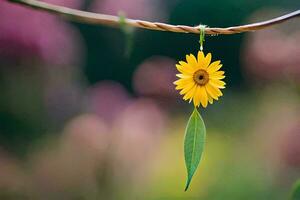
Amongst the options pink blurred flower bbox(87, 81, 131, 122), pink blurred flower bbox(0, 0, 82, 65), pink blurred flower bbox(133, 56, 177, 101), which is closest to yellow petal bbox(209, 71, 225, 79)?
pink blurred flower bbox(0, 0, 82, 65)

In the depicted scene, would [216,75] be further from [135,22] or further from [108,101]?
[108,101]

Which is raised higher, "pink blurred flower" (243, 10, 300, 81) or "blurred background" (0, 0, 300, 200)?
"pink blurred flower" (243, 10, 300, 81)

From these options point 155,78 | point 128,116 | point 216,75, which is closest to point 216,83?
point 216,75

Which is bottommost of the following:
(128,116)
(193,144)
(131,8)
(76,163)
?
(76,163)

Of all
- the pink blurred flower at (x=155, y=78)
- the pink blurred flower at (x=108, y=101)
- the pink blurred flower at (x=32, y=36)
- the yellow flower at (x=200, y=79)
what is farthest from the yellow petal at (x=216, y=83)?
the pink blurred flower at (x=155, y=78)

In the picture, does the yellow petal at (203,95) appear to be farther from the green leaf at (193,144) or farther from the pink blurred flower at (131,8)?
the pink blurred flower at (131,8)

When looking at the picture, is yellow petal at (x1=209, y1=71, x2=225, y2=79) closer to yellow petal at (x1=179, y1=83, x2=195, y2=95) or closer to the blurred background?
yellow petal at (x1=179, y1=83, x2=195, y2=95)

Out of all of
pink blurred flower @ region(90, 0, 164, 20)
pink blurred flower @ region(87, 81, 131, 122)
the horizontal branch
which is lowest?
pink blurred flower @ region(87, 81, 131, 122)

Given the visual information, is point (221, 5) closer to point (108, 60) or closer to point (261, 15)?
point (261, 15)
